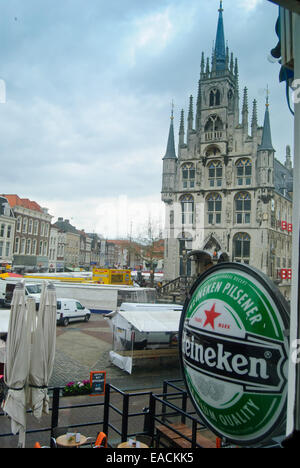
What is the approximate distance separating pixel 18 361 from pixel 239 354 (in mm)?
4527

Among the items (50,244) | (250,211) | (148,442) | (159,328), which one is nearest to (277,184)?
(250,211)

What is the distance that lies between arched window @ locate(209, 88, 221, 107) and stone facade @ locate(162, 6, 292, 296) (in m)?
0.09

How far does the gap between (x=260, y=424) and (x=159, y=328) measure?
35.5 feet

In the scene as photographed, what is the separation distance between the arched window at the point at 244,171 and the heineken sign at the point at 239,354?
109 feet

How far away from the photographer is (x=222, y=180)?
3469 centimetres

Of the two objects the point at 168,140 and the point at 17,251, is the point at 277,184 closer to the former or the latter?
the point at 168,140

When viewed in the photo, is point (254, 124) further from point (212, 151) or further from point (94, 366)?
point (94, 366)

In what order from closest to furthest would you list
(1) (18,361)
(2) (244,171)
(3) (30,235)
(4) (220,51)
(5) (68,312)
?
(1) (18,361), (5) (68,312), (2) (244,171), (4) (220,51), (3) (30,235)

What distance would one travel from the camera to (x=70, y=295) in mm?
26891

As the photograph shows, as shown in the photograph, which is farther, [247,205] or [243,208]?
[243,208]

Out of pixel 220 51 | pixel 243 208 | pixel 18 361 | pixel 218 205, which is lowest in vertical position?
pixel 18 361

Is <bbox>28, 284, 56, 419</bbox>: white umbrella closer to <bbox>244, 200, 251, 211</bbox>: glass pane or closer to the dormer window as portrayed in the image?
<bbox>244, 200, 251, 211</bbox>: glass pane

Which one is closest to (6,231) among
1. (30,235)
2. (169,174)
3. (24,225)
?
(24,225)
